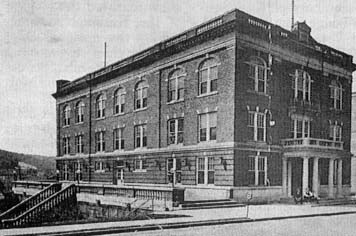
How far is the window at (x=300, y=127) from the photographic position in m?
32.4

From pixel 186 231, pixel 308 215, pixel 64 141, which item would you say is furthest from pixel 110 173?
pixel 186 231

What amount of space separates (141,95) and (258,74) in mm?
11951

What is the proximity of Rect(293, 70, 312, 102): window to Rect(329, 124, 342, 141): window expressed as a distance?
441 centimetres

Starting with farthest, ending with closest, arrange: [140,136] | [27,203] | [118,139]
Answer: [118,139] < [140,136] < [27,203]

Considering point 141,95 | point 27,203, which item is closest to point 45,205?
point 27,203

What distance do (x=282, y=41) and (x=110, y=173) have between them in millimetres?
20264

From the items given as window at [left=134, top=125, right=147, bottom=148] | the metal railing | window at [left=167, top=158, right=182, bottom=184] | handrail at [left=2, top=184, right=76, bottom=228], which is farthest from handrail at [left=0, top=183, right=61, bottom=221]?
the metal railing

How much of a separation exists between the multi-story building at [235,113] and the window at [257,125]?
71mm

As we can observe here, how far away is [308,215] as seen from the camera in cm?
2055

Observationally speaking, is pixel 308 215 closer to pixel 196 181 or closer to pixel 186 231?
pixel 186 231

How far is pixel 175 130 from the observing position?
33.3 m

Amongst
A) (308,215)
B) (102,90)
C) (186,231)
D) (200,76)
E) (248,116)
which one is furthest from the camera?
(102,90)

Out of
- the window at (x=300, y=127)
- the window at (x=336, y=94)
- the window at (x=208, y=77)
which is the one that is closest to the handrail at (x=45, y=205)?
the window at (x=208, y=77)

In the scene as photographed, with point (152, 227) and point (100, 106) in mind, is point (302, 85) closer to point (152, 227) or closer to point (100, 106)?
point (100, 106)
